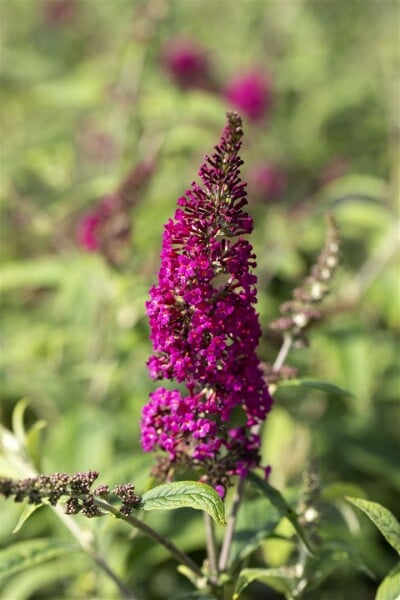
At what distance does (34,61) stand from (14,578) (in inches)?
218

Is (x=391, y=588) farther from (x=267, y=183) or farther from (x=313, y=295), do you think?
(x=267, y=183)

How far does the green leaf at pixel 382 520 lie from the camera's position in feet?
6.60

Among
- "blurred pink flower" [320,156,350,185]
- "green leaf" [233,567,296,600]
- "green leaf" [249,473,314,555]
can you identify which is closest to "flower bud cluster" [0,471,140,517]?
"green leaf" [249,473,314,555]

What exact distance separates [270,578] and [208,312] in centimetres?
99

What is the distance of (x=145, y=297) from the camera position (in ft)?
13.2

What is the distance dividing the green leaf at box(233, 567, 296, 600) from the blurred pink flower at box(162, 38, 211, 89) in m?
4.89

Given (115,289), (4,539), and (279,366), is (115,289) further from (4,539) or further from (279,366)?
(279,366)

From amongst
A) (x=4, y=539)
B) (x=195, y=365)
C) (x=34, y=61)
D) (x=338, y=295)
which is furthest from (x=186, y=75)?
(x=195, y=365)

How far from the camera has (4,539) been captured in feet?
13.2

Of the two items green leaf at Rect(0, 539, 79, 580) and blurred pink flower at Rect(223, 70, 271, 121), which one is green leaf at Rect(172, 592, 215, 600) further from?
blurred pink flower at Rect(223, 70, 271, 121)

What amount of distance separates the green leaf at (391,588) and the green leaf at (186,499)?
0.65 metres

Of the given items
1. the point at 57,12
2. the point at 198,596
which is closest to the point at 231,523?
the point at 198,596

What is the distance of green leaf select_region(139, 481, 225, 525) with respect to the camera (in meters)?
1.76

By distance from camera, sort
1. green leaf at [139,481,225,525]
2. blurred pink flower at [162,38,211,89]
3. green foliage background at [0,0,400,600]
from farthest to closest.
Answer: blurred pink flower at [162,38,211,89]
green foliage background at [0,0,400,600]
green leaf at [139,481,225,525]
